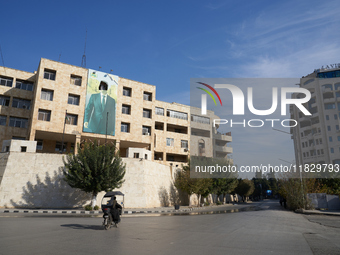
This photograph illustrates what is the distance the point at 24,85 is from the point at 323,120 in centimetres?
6958

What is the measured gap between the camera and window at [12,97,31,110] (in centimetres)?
3981

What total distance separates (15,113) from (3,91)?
145 inches

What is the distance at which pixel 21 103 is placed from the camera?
40.3 meters

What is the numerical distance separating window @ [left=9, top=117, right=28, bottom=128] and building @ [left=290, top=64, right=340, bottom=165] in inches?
2438

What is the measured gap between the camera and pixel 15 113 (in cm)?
3925

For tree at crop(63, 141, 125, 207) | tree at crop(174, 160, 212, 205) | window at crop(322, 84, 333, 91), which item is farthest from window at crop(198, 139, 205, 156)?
window at crop(322, 84, 333, 91)

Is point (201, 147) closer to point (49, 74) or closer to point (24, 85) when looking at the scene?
point (49, 74)

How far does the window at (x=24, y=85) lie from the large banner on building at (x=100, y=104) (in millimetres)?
10273

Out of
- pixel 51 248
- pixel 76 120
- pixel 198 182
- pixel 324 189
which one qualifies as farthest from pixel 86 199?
pixel 324 189

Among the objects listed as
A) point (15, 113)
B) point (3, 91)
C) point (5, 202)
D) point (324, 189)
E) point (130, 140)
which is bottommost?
point (5, 202)

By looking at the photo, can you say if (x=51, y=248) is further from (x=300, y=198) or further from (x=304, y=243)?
(x=300, y=198)

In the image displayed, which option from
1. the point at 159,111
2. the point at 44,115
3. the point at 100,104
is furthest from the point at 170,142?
the point at 44,115

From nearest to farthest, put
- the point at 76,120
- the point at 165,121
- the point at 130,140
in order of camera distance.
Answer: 1. the point at 76,120
2. the point at 130,140
3. the point at 165,121

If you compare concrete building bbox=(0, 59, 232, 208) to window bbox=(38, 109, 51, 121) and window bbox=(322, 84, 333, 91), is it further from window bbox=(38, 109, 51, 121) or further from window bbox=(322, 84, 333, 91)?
window bbox=(322, 84, 333, 91)
